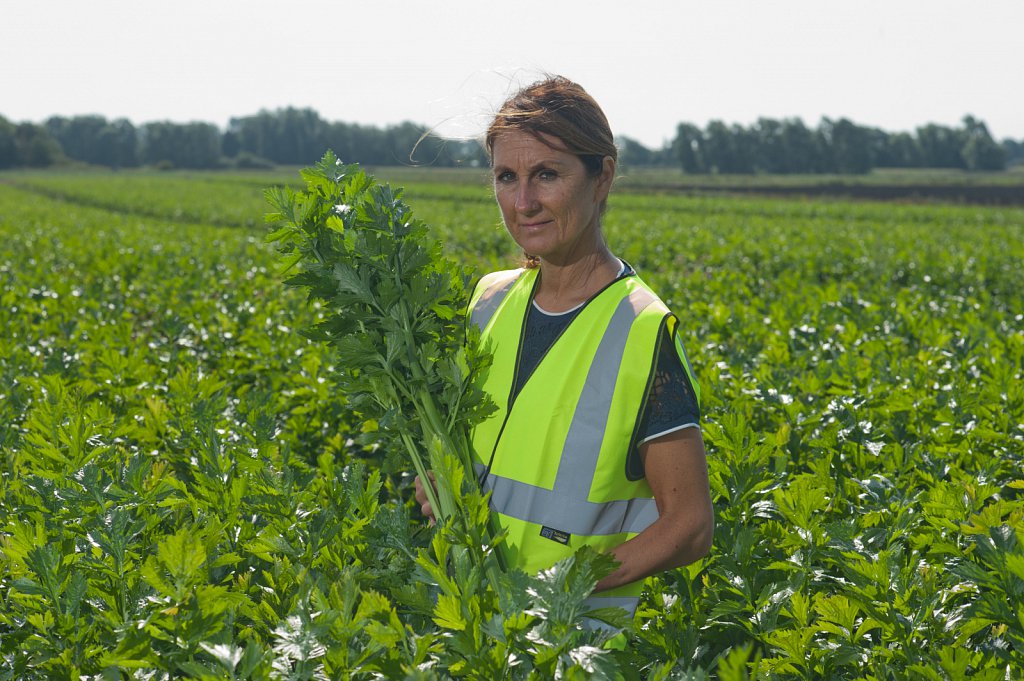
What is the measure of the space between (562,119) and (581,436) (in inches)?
30.2

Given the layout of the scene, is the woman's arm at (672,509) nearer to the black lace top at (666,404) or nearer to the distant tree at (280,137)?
the black lace top at (666,404)

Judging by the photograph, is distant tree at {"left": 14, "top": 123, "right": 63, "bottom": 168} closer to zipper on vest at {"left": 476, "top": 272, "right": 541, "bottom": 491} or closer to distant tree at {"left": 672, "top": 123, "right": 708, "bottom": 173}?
distant tree at {"left": 672, "top": 123, "right": 708, "bottom": 173}

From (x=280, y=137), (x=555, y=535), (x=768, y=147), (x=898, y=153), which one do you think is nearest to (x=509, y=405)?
(x=555, y=535)

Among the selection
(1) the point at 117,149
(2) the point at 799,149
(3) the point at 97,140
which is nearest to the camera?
(2) the point at 799,149

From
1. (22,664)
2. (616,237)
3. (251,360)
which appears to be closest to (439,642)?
(22,664)

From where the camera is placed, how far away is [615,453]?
5.64 feet

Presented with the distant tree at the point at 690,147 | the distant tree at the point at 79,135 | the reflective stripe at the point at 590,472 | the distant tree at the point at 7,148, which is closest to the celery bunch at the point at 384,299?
the reflective stripe at the point at 590,472

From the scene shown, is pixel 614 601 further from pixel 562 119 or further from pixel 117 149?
pixel 117 149

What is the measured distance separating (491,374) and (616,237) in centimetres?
1602

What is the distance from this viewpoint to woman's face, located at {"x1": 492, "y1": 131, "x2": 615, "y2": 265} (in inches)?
74.4

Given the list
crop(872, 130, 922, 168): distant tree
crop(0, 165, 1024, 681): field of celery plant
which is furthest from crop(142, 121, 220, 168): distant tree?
crop(0, 165, 1024, 681): field of celery plant

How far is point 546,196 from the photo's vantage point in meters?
1.90

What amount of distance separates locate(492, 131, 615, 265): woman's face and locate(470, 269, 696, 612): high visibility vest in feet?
0.56

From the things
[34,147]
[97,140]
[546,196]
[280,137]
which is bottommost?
[546,196]
